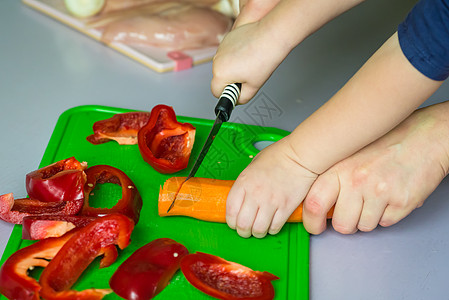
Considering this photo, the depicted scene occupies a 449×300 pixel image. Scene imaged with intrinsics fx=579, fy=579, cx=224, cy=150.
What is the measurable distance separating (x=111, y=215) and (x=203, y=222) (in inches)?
8.6

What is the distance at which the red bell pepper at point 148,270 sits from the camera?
40.4 inches

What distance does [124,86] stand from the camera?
1695 millimetres

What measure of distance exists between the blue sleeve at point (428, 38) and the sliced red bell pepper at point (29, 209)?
693 mm

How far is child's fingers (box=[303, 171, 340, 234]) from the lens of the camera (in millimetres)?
1179

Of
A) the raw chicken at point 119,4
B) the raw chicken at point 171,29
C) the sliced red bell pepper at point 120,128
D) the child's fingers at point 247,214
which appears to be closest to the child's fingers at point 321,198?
the child's fingers at point 247,214

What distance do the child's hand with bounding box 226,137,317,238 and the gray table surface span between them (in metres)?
0.12

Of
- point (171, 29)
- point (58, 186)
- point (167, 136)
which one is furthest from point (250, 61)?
point (171, 29)

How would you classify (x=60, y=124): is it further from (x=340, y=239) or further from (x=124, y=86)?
(x=340, y=239)

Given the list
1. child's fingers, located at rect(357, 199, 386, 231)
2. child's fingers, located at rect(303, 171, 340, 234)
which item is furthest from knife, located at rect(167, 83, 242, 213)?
child's fingers, located at rect(357, 199, 386, 231)

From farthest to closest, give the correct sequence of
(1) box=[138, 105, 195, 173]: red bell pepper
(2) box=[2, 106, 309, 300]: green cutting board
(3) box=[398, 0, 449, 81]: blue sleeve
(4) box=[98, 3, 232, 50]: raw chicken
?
(4) box=[98, 3, 232, 50]: raw chicken, (1) box=[138, 105, 195, 173]: red bell pepper, (2) box=[2, 106, 309, 300]: green cutting board, (3) box=[398, 0, 449, 81]: blue sleeve

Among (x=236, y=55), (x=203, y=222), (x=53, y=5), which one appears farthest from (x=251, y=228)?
(x=53, y=5)

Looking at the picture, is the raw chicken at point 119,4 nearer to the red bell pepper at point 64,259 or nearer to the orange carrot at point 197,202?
the orange carrot at point 197,202

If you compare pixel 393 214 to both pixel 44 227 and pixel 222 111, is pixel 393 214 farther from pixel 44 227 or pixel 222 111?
pixel 44 227

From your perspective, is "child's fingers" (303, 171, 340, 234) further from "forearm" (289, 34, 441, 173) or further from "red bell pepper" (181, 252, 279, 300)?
"red bell pepper" (181, 252, 279, 300)
